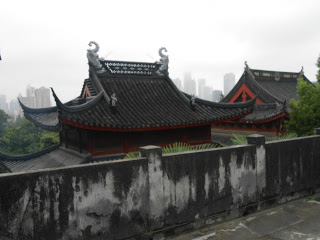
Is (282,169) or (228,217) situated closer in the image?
(228,217)

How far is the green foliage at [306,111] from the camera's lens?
995cm

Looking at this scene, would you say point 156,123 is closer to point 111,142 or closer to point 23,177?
point 111,142

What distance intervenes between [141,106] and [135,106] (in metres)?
0.22

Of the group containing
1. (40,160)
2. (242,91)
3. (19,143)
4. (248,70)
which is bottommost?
(19,143)

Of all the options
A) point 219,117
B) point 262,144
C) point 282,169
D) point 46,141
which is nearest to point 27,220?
point 262,144

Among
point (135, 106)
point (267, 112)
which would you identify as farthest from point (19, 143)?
point (135, 106)

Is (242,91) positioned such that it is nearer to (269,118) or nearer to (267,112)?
(267,112)

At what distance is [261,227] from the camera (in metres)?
5.62

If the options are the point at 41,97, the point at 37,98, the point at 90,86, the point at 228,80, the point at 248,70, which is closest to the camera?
the point at 90,86

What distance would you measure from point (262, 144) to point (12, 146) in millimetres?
43194

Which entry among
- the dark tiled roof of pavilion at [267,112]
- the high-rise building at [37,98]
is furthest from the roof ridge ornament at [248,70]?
the high-rise building at [37,98]

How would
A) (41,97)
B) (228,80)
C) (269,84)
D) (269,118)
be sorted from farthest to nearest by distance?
(228,80) → (41,97) → (269,84) → (269,118)

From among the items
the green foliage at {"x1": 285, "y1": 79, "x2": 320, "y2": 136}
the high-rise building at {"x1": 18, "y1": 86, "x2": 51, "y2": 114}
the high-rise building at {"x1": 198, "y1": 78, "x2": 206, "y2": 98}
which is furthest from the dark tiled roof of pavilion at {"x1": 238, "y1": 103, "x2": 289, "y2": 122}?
the high-rise building at {"x1": 198, "y1": 78, "x2": 206, "y2": 98}

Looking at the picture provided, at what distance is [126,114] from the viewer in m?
9.42
